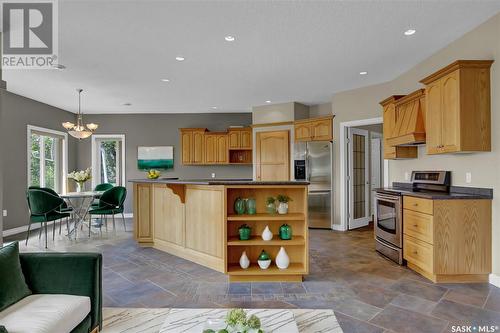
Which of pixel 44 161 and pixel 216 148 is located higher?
pixel 216 148

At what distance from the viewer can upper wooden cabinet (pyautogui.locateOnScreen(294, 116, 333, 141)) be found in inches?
243

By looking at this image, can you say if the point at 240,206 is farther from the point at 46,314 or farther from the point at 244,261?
the point at 46,314

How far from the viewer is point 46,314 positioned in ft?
5.60

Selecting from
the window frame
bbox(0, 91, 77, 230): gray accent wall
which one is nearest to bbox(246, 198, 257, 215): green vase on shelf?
bbox(0, 91, 77, 230): gray accent wall

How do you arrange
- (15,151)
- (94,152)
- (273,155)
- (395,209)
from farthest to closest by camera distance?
(94,152) < (273,155) < (15,151) < (395,209)

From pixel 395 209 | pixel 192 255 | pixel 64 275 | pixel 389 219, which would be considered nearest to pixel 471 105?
pixel 395 209

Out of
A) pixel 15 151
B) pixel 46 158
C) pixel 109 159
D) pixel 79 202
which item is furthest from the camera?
pixel 109 159

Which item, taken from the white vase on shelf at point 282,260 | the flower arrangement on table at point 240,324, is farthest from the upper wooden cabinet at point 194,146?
the flower arrangement on table at point 240,324

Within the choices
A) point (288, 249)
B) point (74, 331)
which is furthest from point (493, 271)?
point (74, 331)

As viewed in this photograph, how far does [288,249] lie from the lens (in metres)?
3.46

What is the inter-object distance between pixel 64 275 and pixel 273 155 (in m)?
5.23

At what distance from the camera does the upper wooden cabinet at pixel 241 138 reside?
754 centimetres

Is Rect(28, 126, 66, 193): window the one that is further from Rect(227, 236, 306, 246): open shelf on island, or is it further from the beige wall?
the beige wall

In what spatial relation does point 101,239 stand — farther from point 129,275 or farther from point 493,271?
point 493,271
